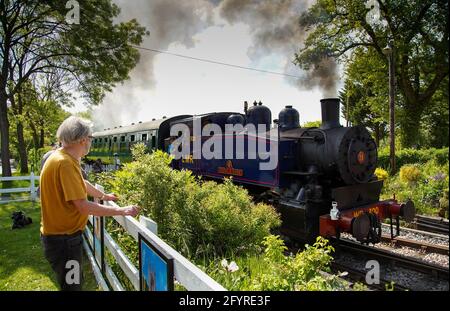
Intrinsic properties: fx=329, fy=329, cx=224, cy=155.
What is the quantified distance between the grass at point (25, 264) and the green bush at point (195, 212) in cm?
→ 137

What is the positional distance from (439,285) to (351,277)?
335 cm

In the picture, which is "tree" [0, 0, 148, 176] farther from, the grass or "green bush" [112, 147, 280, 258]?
"green bush" [112, 147, 280, 258]

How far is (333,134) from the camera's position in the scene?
5.57 meters

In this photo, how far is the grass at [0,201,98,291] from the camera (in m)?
4.49

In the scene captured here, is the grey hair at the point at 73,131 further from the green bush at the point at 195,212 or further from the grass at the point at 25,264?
the grass at the point at 25,264

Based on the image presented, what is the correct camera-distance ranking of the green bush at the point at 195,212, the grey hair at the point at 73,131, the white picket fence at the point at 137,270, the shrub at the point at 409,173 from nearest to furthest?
1. the white picket fence at the point at 137,270
2. the shrub at the point at 409,173
3. the grey hair at the point at 73,131
4. the green bush at the point at 195,212

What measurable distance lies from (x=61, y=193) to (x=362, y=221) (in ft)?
12.8

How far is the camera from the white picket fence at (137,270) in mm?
1838

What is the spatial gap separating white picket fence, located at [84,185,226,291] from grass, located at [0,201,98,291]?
1.03 ft

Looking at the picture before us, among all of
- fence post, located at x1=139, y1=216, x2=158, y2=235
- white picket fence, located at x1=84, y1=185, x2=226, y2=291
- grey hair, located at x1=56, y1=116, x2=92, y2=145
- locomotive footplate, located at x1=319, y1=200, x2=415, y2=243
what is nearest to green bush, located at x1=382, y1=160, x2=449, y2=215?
white picket fence, located at x1=84, y1=185, x2=226, y2=291

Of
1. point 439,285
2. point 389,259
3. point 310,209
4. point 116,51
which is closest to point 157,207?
point 310,209

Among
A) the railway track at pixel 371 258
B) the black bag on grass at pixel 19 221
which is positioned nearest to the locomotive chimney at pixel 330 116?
the railway track at pixel 371 258

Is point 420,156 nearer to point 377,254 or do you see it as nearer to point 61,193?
point 61,193

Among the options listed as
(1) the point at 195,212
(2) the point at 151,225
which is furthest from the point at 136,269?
(1) the point at 195,212
